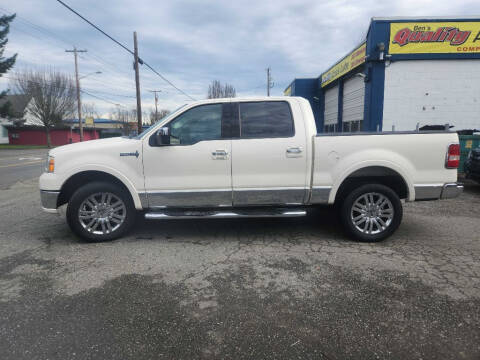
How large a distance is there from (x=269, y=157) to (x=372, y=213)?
1.64 metres

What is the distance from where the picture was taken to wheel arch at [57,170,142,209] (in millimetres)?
4289

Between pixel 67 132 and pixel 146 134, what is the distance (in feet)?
177

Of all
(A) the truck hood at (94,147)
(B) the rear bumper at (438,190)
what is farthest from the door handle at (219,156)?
(B) the rear bumper at (438,190)

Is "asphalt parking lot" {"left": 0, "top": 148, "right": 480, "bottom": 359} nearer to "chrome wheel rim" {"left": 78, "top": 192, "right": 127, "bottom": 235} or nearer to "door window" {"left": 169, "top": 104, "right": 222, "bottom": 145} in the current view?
"chrome wheel rim" {"left": 78, "top": 192, "right": 127, "bottom": 235}

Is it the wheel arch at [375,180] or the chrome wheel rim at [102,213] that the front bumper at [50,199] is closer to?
the chrome wheel rim at [102,213]

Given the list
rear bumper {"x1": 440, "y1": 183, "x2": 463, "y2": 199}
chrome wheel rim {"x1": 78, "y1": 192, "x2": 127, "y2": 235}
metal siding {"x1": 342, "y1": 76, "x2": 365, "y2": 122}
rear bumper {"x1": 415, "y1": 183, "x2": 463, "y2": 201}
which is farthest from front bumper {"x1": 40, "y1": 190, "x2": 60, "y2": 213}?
metal siding {"x1": 342, "y1": 76, "x2": 365, "y2": 122}

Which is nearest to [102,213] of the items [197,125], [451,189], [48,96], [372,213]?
[197,125]

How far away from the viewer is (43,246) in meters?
4.32

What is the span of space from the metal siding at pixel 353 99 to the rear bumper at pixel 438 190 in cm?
1173

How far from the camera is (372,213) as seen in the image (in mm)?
4379

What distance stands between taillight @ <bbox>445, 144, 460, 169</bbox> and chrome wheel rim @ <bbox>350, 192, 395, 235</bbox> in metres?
0.95

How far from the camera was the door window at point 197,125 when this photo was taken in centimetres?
432

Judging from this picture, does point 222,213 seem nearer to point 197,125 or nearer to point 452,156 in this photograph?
point 197,125

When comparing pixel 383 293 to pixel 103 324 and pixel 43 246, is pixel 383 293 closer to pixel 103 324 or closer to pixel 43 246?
pixel 103 324
